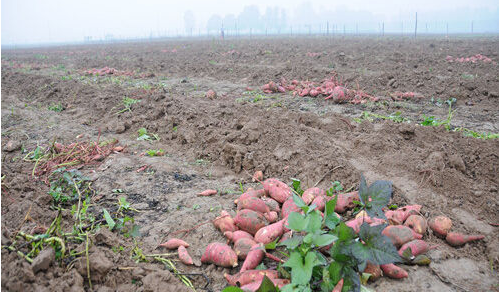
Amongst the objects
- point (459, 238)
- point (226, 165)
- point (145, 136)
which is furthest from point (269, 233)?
point (145, 136)

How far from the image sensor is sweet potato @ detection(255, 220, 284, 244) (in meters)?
2.27

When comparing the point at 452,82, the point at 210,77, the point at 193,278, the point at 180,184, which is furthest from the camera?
the point at 210,77

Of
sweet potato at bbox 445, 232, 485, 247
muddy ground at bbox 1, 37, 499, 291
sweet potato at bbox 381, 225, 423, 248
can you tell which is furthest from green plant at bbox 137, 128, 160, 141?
sweet potato at bbox 445, 232, 485, 247

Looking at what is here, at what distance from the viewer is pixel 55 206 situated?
9.29ft

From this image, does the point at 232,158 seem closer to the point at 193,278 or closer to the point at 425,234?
the point at 193,278

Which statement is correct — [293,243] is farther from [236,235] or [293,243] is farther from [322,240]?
[236,235]

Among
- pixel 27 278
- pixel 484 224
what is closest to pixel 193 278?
pixel 27 278

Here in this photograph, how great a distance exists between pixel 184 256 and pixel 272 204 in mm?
864

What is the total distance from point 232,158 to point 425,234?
211 cm

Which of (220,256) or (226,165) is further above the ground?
(226,165)

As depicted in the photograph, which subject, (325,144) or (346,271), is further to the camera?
(325,144)

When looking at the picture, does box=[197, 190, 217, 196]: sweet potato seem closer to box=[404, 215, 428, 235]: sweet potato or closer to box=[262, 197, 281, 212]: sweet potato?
box=[262, 197, 281, 212]: sweet potato

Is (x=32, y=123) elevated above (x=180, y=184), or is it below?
above

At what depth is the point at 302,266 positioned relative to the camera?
1.74 metres
